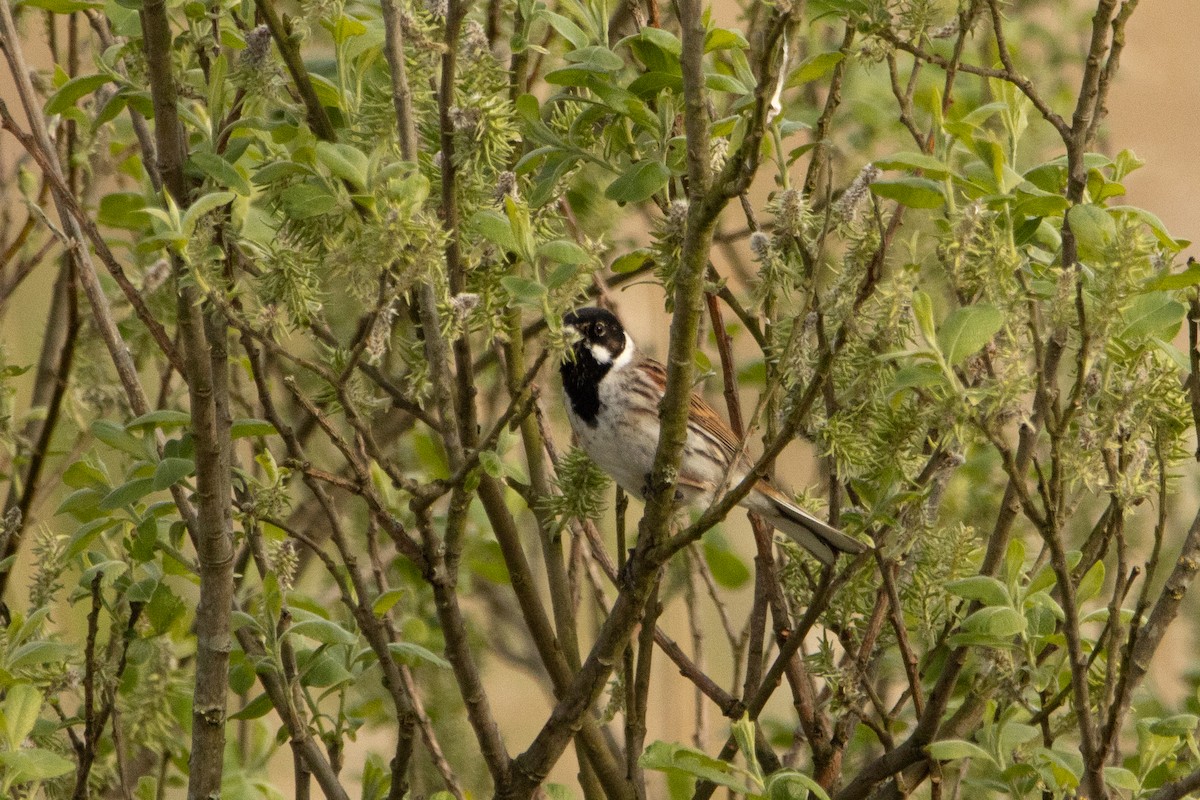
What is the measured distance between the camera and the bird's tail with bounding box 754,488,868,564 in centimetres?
223

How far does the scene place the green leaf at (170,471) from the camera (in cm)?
187

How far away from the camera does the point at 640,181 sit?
182cm

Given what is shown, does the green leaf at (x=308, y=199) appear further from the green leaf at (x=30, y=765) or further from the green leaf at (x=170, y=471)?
the green leaf at (x=30, y=765)

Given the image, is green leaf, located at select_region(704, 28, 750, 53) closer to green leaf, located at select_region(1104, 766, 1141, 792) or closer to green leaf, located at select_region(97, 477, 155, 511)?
green leaf, located at select_region(97, 477, 155, 511)

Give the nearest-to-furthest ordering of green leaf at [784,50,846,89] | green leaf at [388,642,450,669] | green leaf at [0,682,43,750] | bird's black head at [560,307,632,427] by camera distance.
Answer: green leaf at [0,682,43,750], green leaf at [784,50,846,89], green leaf at [388,642,450,669], bird's black head at [560,307,632,427]

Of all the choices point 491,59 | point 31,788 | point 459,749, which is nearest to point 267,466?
point 31,788

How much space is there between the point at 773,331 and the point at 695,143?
509 millimetres

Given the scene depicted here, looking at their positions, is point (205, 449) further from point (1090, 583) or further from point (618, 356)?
point (618, 356)

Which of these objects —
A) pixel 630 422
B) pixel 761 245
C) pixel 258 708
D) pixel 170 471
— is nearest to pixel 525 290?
pixel 761 245

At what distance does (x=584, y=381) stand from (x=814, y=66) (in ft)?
4.59

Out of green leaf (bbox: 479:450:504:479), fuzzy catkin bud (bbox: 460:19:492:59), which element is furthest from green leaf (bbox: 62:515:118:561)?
fuzzy catkin bud (bbox: 460:19:492:59)

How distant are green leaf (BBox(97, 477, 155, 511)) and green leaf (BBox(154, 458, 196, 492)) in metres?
0.04

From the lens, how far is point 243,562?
→ 2836 millimetres

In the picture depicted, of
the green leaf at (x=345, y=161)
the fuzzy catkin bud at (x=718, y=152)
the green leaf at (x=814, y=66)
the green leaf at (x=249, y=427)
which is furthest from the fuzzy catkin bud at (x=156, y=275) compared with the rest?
the green leaf at (x=814, y=66)
